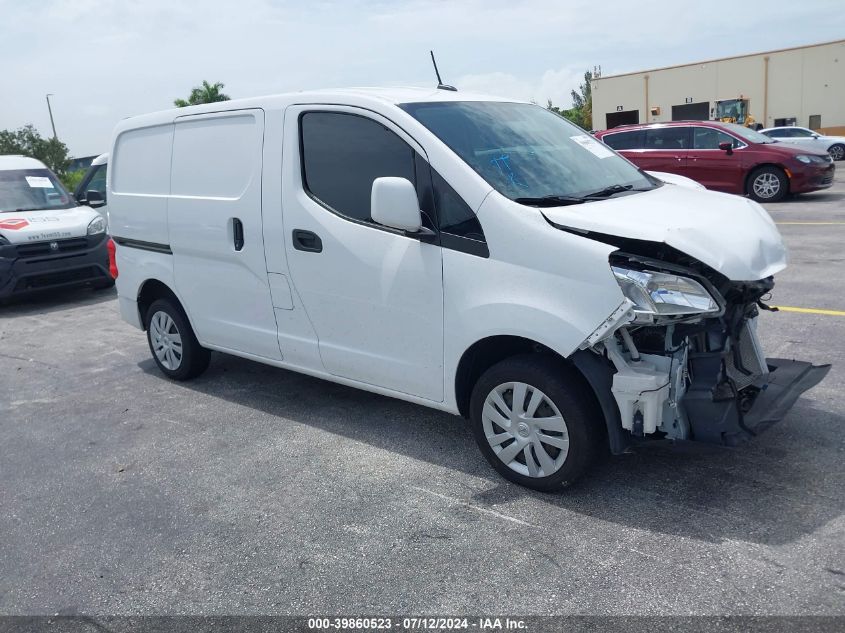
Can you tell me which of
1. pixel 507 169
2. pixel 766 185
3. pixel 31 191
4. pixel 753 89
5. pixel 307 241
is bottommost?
pixel 766 185

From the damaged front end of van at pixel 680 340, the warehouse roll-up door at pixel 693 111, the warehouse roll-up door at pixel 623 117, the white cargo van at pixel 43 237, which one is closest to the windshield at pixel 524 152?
the damaged front end of van at pixel 680 340

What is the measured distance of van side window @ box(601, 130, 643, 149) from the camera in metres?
15.5

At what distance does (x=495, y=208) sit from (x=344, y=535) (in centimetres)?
167

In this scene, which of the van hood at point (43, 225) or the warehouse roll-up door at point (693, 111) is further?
the warehouse roll-up door at point (693, 111)

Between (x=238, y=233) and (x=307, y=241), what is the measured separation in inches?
27.1

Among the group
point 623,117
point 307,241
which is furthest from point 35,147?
point 307,241

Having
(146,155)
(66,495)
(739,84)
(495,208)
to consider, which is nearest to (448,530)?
(495,208)

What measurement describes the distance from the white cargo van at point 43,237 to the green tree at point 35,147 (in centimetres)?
2998

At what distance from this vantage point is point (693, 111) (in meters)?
40.9

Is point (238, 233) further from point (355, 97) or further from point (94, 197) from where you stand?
point (94, 197)

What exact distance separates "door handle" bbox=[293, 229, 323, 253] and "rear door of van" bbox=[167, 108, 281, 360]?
13.1 inches

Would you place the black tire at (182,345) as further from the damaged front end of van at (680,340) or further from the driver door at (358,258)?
the damaged front end of van at (680,340)

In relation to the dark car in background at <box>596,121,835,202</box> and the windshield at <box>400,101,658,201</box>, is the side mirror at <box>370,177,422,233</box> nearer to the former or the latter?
the windshield at <box>400,101,658,201</box>

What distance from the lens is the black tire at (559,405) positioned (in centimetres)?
349
